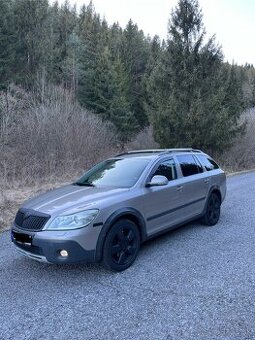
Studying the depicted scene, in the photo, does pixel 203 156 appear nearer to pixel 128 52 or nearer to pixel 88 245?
pixel 88 245

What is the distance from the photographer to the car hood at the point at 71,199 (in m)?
4.90

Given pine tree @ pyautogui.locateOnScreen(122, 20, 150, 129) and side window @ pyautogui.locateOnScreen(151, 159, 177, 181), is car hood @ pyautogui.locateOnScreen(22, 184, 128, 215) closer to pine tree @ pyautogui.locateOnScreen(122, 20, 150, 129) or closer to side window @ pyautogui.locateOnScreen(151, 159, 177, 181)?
side window @ pyautogui.locateOnScreen(151, 159, 177, 181)

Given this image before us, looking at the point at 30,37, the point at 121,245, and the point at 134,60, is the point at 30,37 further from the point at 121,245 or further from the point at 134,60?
the point at 121,245

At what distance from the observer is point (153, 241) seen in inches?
255

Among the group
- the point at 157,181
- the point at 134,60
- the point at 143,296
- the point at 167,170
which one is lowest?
the point at 143,296

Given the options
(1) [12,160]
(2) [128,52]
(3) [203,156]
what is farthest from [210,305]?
(2) [128,52]

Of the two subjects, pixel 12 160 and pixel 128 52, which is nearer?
pixel 12 160

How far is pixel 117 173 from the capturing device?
614cm

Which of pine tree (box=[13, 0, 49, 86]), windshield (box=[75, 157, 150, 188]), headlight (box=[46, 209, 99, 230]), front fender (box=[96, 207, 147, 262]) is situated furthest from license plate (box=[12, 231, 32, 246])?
pine tree (box=[13, 0, 49, 86])

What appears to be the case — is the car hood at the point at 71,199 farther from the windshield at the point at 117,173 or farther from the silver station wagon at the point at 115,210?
the windshield at the point at 117,173

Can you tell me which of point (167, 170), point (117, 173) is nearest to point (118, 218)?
point (117, 173)

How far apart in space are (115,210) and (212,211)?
3.21 metres

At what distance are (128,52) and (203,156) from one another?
4047 cm

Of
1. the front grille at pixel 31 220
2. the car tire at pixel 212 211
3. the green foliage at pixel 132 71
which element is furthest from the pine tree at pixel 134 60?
the front grille at pixel 31 220
